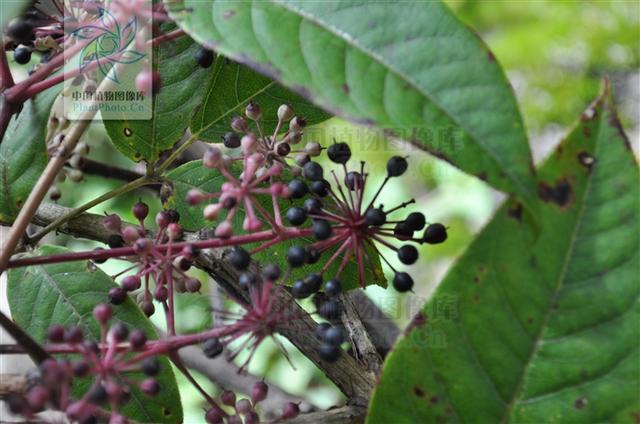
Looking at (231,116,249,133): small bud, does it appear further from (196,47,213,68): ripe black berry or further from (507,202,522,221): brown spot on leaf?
(507,202,522,221): brown spot on leaf

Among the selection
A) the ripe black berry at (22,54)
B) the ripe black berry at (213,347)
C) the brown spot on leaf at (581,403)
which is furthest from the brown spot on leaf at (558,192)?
the ripe black berry at (22,54)

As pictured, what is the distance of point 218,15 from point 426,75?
30 centimetres

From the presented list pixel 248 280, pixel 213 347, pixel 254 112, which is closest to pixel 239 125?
pixel 254 112

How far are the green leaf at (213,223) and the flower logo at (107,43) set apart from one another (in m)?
0.26

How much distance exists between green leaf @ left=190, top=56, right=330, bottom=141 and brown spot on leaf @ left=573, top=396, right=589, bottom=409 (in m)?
0.69

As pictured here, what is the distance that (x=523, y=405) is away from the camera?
3.26 feet

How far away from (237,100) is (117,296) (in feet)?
1.44

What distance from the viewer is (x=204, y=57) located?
4.34 feet

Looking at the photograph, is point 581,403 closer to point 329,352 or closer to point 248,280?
point 329,352

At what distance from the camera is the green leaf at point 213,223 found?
1336 mm

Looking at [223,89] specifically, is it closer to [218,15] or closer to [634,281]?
[218,15]

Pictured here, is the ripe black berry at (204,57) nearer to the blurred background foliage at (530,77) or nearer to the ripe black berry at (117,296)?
the ripe black berry at (117,296)

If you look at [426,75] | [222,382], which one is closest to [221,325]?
[426,75]
